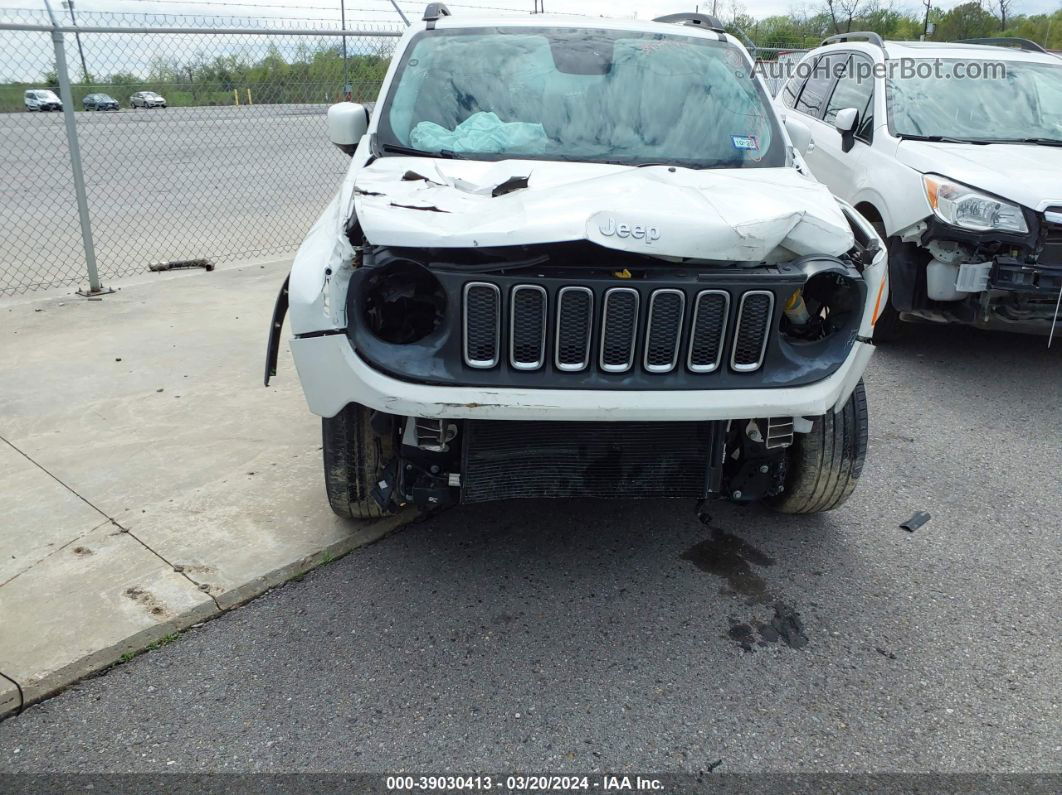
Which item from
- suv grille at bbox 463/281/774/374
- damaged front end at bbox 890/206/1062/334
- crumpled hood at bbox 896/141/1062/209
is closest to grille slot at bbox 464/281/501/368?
suv grille at bbox 463/281/774/374

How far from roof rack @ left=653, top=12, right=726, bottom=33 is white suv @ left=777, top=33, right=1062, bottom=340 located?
5.43 feet

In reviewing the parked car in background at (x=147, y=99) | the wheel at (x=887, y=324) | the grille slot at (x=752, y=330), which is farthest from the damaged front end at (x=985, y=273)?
the parked car in background at (x=147, y=99)

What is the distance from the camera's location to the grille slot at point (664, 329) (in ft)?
8.87

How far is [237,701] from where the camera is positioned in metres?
2.64

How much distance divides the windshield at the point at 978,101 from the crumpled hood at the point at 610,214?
3.36 meters

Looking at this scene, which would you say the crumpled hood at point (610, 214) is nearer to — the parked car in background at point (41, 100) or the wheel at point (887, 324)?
the wheel at point (887, 324)

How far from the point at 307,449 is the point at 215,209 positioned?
296 inches

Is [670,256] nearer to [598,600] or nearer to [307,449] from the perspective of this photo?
[598,600]

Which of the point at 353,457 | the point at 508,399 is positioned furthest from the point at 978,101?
the point at 353,457

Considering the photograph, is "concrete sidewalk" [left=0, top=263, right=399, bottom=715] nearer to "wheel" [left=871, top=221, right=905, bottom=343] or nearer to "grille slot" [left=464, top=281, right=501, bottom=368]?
"grille slot" [left=464, top=281, right=501, bottom=368]

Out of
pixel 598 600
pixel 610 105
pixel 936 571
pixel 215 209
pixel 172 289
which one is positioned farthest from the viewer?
pixel 215 209

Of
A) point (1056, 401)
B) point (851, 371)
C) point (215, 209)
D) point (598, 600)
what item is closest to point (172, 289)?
point (215, 209)

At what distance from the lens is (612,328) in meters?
2.72

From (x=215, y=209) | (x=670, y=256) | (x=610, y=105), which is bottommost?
(x=215, y=209)
